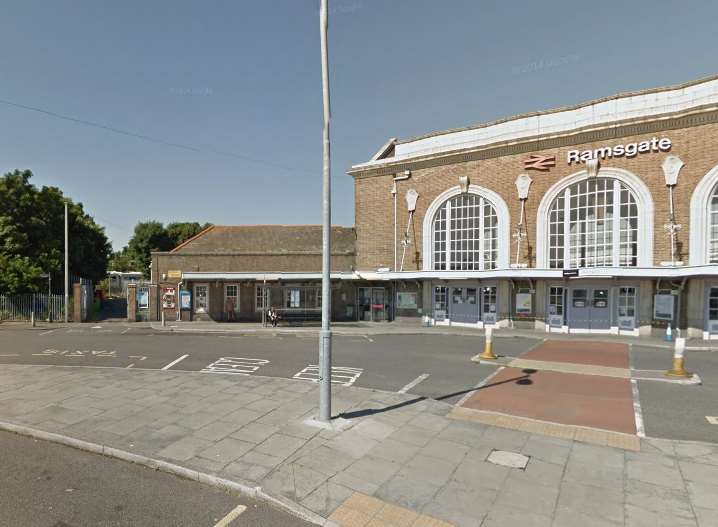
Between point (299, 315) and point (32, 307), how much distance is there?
16.8 meters

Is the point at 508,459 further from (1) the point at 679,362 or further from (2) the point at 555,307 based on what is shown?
(2) the point at 555,307

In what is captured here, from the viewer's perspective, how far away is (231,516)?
15.0ft

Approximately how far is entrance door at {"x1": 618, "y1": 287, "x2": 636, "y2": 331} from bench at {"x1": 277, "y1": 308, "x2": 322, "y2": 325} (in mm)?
16213

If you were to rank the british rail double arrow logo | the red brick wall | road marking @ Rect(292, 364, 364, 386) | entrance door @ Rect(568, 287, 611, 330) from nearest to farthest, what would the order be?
road marking @ Rect(292, 364, 364, 386) → the red brick wall → entrance door @ Rect(568, 287, 611, 330) → the british rail double arrow logo

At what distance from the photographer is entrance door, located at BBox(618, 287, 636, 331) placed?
1920cm

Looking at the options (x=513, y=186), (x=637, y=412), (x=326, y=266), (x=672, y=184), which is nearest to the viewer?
(x=326, y=266)

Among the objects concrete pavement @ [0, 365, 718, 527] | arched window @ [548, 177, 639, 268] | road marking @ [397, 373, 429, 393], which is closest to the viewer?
concrete pavement @ [0, 365, 718, 527]

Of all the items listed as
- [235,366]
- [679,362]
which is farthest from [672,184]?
[235,366]

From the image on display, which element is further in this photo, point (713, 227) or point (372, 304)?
point (372, 304)

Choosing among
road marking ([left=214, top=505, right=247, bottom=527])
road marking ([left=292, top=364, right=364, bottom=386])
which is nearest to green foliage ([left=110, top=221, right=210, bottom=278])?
road marking ([left=292, top=364, right=364, bottom=386])

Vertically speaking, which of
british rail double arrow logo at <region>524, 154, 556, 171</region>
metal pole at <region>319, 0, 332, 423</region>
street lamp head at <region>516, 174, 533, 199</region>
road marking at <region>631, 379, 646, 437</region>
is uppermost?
british rail double arrow logo at <region>524, 154, 556, 171</region>

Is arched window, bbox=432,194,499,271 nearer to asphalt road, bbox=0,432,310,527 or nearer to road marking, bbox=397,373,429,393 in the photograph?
road marking, bbox=397,373,429,393

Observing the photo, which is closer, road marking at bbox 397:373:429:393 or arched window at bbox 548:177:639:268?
road marking at bbox 397:373:429:393

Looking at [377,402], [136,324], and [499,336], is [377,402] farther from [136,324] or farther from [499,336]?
[136,324]
